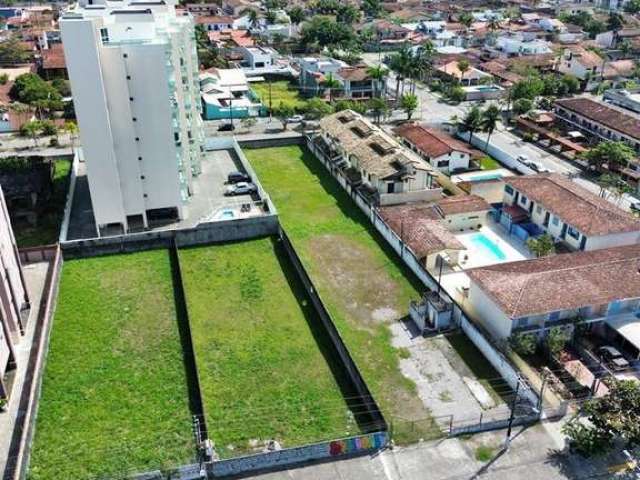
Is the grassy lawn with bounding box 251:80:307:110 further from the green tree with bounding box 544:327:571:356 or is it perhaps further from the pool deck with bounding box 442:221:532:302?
the green tree with bounding box 544:327:571:356

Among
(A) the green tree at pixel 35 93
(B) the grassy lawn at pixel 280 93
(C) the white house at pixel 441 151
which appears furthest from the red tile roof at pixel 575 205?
(A) the green tree at pixel 35 93

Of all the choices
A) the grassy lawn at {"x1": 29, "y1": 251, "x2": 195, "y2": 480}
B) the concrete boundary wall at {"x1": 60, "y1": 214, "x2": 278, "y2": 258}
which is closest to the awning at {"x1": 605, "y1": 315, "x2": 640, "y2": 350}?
the grassy lawn at {"x1": 29, "y1": 251, "x2": 195, "y2": 480}

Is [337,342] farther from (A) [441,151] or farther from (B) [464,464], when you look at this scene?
(A) [441,151]

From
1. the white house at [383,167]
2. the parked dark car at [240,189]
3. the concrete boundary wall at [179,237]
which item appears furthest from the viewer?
the parked dark car at [240,189]

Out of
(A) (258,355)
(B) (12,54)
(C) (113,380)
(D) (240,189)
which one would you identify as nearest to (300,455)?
(A) (258,355)

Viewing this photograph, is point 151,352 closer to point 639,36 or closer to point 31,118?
point 31,118

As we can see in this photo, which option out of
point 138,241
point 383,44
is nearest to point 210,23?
point 383,44

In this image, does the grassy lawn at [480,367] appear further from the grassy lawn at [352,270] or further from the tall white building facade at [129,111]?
the tall white building facade at [129,111]
